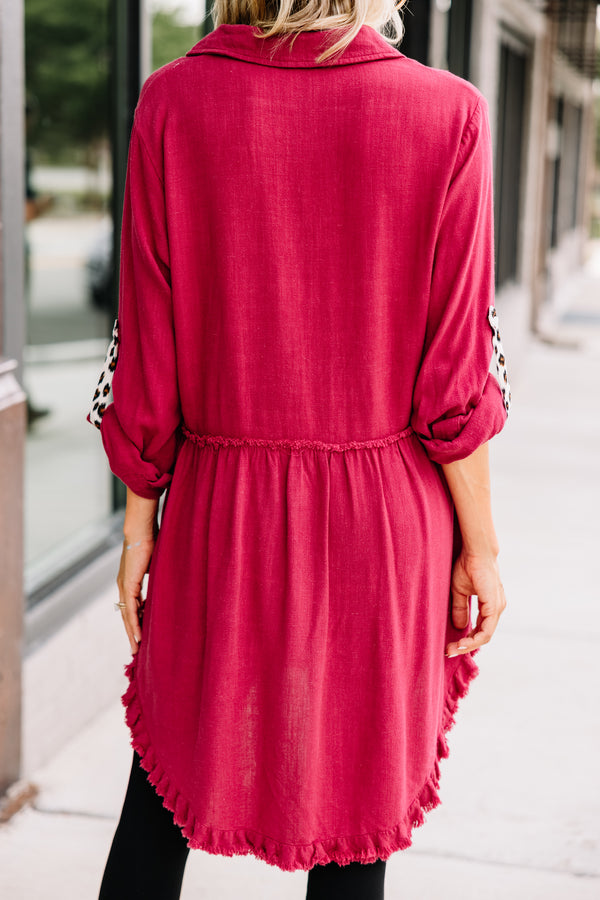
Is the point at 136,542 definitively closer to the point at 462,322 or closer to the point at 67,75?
the point at 462,322

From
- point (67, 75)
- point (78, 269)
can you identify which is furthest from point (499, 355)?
point (67, 75)

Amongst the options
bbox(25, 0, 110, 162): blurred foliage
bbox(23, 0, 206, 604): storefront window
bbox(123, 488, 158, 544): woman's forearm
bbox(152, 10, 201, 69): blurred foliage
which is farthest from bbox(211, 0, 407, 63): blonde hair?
bbox(25, 0, 110, 162): blurred foliage

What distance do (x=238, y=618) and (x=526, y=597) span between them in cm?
338

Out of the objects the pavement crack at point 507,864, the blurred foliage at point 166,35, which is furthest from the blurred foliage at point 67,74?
the pavement crack at point 507,864

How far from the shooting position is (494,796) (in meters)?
3.09

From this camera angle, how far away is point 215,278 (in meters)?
1.53

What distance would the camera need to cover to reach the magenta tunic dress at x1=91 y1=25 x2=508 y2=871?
57.4 inches

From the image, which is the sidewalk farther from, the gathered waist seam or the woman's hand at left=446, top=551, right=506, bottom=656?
the gathered waist seam

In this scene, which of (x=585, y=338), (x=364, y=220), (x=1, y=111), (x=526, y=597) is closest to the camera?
(x=364, y=220)

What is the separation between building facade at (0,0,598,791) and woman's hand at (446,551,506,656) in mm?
1353

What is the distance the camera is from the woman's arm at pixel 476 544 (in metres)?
1.61

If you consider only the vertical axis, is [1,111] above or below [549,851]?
above

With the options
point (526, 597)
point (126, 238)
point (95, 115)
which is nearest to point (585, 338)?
point (95, 115)

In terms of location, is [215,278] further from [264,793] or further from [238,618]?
[264,793]
